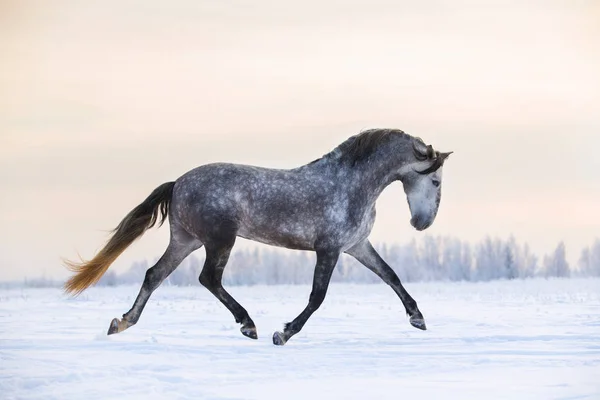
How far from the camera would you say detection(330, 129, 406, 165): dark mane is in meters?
8.75

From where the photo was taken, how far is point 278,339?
816 cm

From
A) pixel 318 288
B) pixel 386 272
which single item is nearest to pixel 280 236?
pixel 318 288

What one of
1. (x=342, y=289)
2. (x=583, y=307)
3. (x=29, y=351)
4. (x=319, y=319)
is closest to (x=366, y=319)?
(x=319, y=319)

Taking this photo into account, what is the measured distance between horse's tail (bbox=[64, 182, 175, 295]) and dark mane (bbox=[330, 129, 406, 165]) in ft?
5.53

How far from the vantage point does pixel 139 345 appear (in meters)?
8.09

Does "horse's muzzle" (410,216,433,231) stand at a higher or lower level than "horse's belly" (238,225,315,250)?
higher

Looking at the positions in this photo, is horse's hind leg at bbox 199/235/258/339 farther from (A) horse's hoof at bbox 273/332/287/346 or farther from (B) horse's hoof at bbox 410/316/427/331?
(B) horse's hoof at bbox 410/316/427/331

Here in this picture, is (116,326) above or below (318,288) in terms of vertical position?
below

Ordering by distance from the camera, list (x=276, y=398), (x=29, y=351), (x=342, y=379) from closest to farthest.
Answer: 1. (x=276, y=398)
2. (x=342, y=379)
3. (x=29, y=351)

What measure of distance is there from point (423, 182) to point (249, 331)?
2170 millimetres

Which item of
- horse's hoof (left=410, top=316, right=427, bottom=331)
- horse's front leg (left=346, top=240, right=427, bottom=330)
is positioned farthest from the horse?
horse's hoof (left=410, top=316, right=427, bottom=331)

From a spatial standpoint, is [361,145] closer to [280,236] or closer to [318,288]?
[280,236]

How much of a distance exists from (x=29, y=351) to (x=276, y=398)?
8.78 ft

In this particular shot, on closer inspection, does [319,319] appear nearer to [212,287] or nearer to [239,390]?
[212,287]
